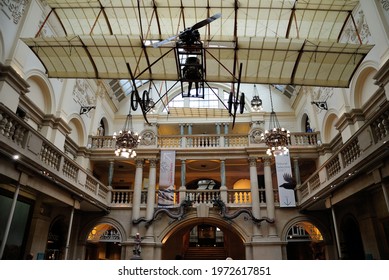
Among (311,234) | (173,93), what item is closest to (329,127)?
(311,234)

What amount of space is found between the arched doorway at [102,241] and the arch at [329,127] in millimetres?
A: 11262

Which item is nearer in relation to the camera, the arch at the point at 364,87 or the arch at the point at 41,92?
the arch at the point at 364,87

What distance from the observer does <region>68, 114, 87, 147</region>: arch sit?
44.4 ft

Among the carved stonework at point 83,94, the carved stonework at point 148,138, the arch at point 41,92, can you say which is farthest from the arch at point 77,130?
the carved stonework at point 148,138

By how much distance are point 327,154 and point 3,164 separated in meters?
13.2

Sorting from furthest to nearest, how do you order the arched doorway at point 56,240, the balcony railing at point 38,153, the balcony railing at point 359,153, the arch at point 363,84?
the arched doorway at point 56,240 < the arch at point 363,84 < the balcony railing at point 38,153 < the balcony railing at point 359,153

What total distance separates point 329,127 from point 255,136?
3663 millimetres

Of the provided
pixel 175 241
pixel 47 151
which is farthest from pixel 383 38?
pixel 175 241

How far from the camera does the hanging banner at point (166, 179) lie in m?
13.9

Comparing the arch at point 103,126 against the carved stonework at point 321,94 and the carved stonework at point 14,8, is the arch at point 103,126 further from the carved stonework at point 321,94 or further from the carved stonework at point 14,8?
the carved stonework at point 321,94

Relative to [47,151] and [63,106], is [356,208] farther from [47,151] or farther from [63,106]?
[63,106]

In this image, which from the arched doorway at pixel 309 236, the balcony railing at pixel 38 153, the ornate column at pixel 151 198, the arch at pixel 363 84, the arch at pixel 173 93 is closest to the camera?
the balcony railing at pixel 38 153

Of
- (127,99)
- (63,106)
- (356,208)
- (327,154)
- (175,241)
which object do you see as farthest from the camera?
(127,99)

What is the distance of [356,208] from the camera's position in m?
10.4
